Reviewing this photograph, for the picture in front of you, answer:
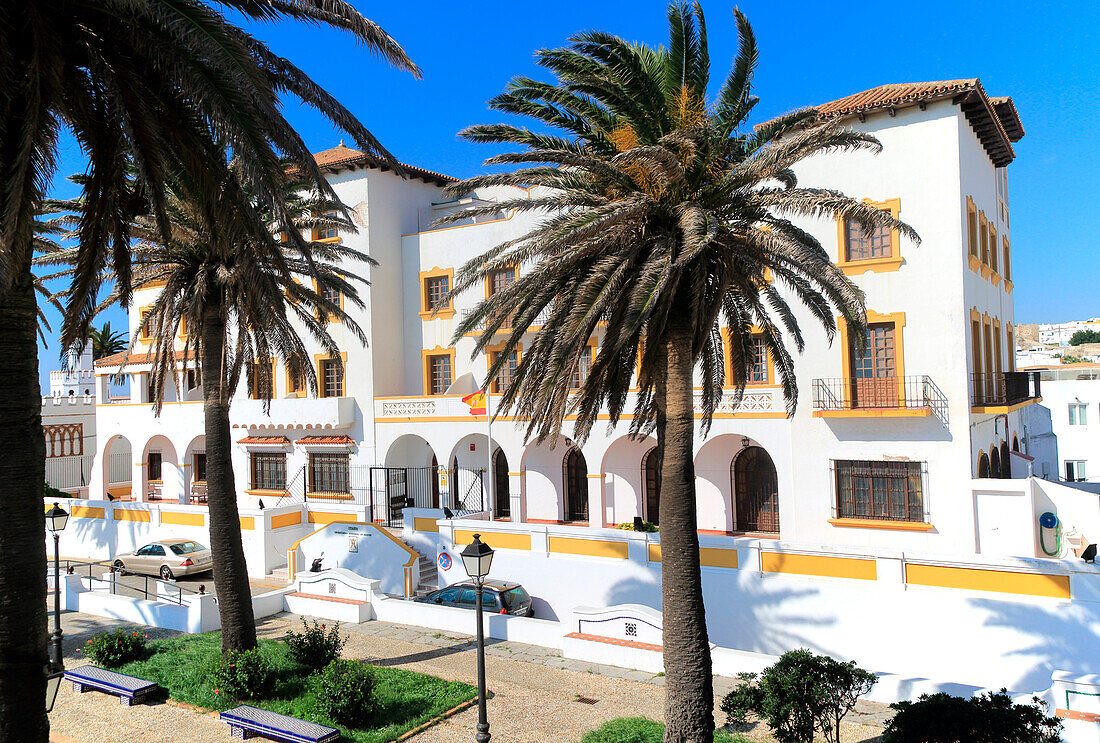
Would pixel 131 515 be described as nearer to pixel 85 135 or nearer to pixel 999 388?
pixel 85 135

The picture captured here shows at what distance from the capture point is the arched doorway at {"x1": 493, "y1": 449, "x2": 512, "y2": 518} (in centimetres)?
3048

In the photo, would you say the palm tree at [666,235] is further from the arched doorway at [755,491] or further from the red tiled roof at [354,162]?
the red tiled roof at [354,162]

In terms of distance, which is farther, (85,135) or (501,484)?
(501,484)

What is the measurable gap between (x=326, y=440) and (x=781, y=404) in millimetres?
18793

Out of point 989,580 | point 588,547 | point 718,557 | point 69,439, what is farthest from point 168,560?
point 69,439

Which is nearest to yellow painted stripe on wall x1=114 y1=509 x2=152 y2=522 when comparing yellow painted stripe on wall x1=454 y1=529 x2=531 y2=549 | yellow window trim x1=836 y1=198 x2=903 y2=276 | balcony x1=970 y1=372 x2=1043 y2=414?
yellow painted stripe on wall x1=454 y1=529 x2=531 y2=549

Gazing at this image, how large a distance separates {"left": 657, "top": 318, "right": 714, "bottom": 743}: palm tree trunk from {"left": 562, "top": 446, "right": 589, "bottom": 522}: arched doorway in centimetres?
1735

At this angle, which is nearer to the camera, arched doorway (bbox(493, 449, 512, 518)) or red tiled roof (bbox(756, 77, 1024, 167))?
red tiled roof (bbox(756, 77, 1024, 167))

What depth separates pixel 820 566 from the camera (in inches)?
622

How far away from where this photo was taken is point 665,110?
11.7m

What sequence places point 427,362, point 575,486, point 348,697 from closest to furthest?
point 348,697
point 575,486
point 427,362

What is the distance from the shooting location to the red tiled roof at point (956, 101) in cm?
2005

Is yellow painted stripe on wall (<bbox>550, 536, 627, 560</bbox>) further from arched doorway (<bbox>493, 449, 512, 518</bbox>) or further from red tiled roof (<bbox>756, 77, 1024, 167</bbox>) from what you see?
red tiled roof (<bbox>756, 77, 1024, 167</bbox>)

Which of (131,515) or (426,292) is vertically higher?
(426,292)
